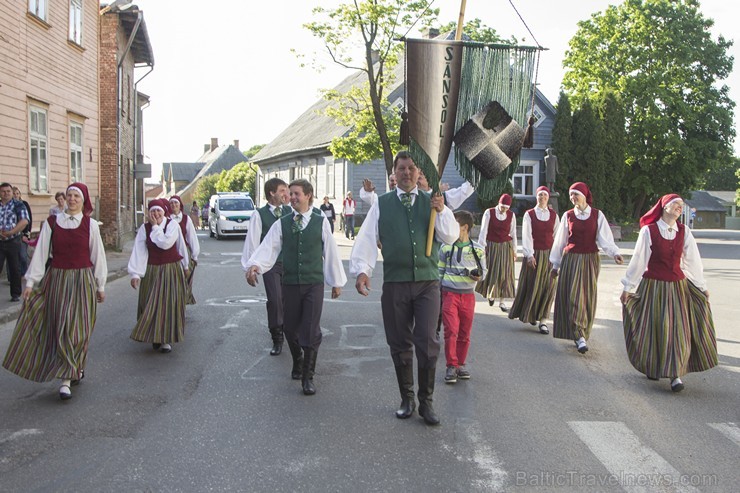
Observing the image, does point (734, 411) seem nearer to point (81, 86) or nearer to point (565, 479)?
point (565, 479)

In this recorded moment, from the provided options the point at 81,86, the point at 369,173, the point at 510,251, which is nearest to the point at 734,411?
the point at 510,251

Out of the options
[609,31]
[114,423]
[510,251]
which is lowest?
[114,423]

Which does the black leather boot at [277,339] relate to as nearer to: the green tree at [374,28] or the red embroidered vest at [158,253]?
the red embroidered vest at [158,253]

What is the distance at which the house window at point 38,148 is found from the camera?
1641 cm

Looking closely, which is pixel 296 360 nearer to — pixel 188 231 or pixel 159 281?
pixel 159 281

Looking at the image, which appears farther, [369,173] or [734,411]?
[369,173]

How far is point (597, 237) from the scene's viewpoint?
8930 millimetres

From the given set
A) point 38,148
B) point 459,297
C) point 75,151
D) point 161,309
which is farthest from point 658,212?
point 75,151

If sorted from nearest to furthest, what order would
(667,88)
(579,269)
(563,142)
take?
(579,269) < (563,142) < (667,88)

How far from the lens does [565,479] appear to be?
4590 mm

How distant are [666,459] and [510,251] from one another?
7259mm

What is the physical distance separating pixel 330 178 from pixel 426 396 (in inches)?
1418

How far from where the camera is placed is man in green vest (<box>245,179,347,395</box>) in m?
6.91

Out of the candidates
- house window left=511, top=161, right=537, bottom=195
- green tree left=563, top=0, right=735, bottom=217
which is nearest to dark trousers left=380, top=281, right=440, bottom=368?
house window left=511, top=161, right=537, bottom=195
